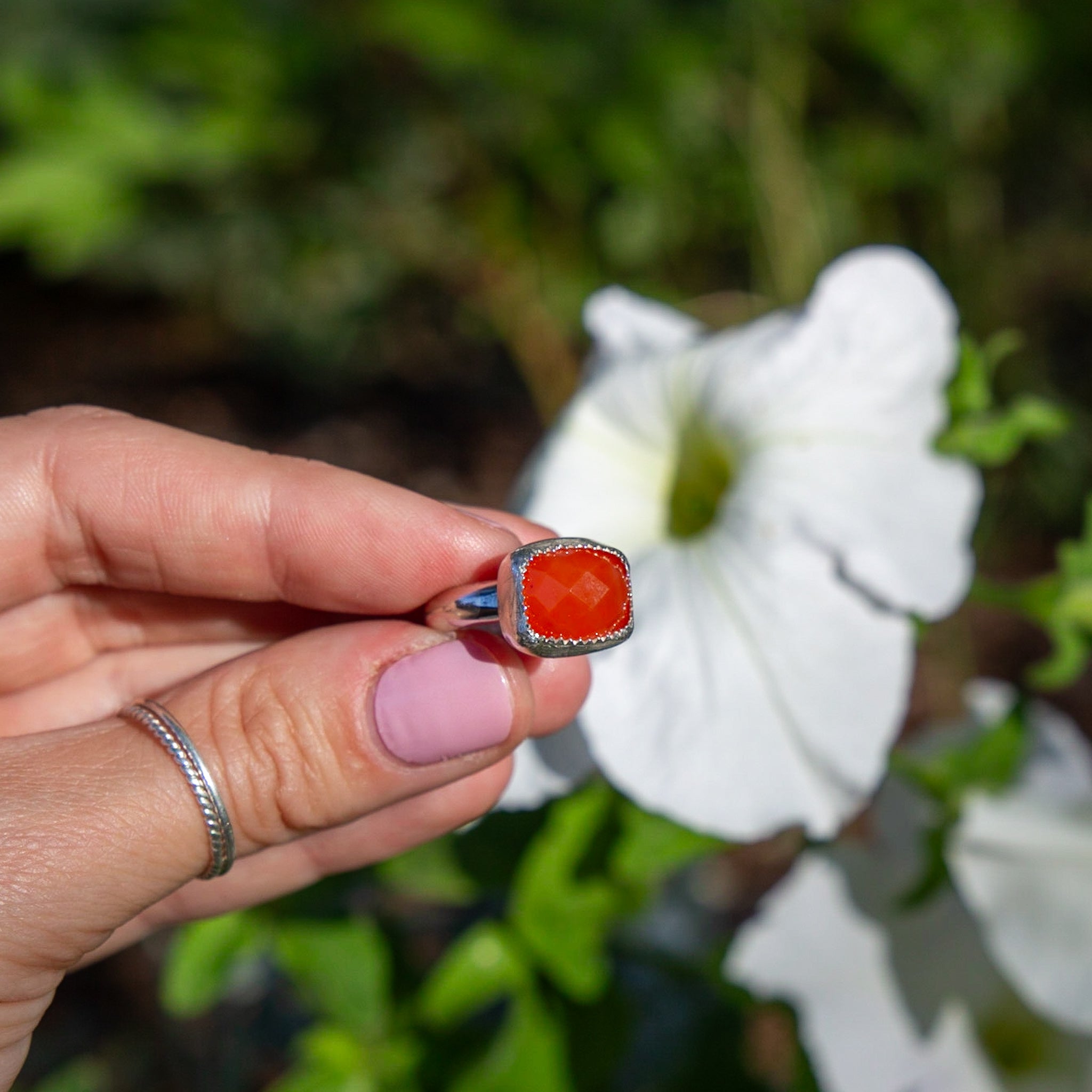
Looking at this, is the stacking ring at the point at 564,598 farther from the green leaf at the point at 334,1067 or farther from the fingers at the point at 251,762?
the green leaf at the point at 334,1067

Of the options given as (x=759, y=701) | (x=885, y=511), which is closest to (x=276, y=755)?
(x=759, y=701)

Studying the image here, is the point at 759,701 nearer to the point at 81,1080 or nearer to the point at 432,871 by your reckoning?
the point at 432,871

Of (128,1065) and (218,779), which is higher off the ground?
(218,779)

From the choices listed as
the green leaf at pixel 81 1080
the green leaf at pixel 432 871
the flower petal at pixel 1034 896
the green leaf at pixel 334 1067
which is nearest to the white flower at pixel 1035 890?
the flower petal at pixel 1034 896

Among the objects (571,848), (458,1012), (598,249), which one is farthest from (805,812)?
(598,249)

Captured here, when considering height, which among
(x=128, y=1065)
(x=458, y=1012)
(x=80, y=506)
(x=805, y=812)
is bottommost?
(x=128, y=1065)

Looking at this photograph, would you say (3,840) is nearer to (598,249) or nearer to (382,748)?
(382,748)

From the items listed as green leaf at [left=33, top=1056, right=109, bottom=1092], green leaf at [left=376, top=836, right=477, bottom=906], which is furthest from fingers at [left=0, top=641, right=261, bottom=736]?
green leaf at [left=33, top=1056, right=109, bottom=1092]
